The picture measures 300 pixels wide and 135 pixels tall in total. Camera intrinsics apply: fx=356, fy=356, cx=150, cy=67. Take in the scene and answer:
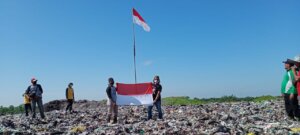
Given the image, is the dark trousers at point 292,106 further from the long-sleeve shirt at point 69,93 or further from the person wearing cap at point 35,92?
the long-sleeve shirt at point 69,93

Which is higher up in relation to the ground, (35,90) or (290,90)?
(35,90)

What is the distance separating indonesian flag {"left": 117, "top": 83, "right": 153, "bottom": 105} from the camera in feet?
44.5

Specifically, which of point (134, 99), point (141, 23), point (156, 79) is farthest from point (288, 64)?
point (141, 23)

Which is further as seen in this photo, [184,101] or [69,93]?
[184,101]

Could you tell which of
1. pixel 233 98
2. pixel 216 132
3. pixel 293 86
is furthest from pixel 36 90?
pixel 233 98

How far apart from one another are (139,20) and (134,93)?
362cm

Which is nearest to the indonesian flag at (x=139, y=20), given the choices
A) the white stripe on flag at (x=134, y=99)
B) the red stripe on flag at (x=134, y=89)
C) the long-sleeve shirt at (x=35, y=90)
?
the red stripe on flag at (x=134, y=89)

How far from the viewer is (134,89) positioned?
13.9 m

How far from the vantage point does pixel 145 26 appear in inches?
624

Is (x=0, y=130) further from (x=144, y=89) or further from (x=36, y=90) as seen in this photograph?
(x=144, y=89)

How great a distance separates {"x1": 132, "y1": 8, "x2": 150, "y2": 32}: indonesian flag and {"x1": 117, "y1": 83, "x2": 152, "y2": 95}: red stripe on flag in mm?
3049

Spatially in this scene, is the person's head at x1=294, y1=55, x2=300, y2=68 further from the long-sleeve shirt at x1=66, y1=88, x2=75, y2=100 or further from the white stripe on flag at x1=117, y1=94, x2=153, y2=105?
the long-sleeve shirt at x1=66, y1=88, x2=75, y2=100

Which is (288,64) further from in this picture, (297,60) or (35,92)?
(35,92)

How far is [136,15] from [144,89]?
3681 mm
